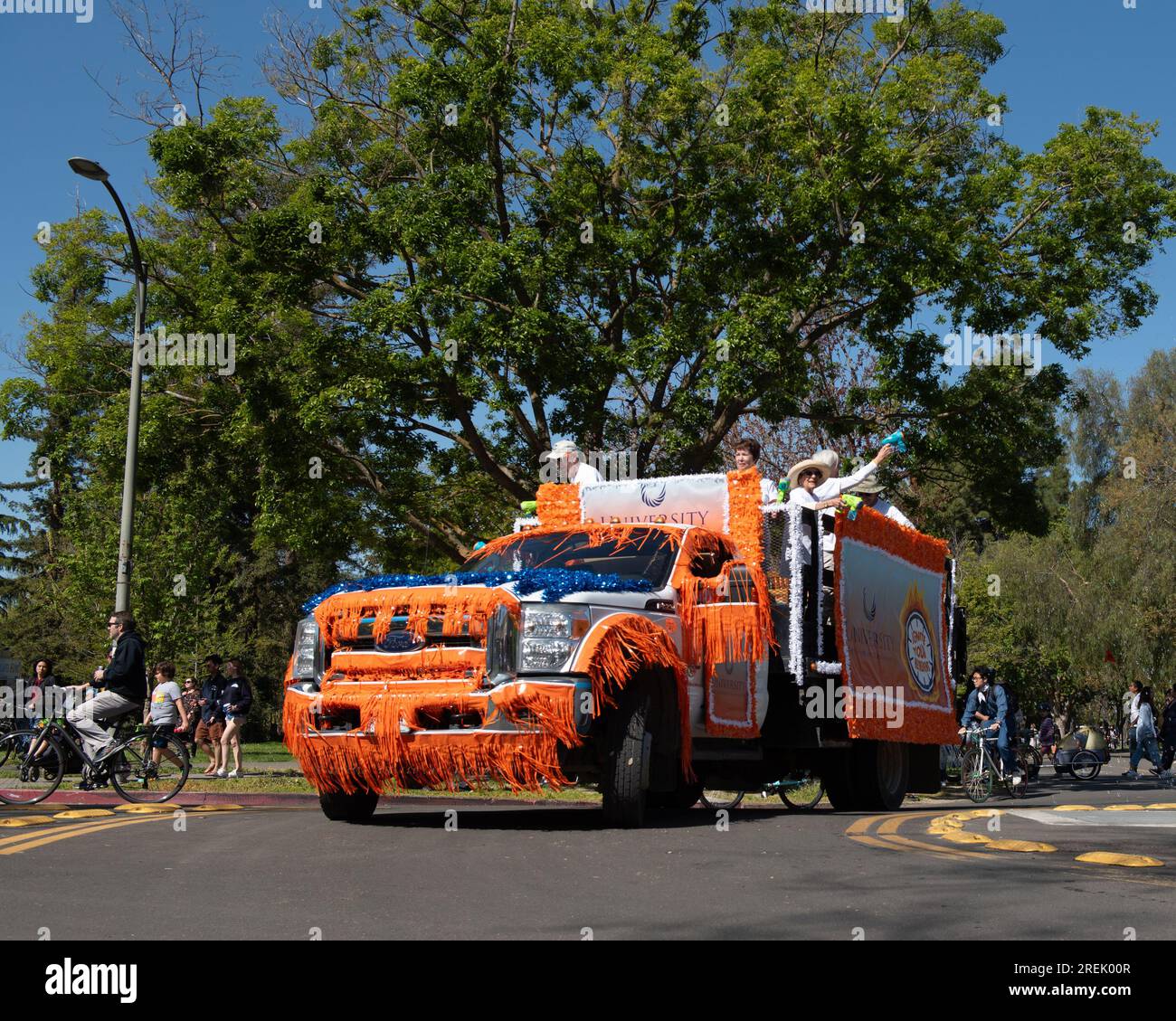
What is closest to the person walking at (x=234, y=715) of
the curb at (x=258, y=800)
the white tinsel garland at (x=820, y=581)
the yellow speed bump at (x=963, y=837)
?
the curb at (x=258, y=800)

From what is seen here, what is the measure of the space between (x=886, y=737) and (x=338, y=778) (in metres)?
5.60

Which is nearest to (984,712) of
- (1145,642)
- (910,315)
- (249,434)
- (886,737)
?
(910,315)

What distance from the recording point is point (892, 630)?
1387 cm

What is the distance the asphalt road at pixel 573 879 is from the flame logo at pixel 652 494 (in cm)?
279

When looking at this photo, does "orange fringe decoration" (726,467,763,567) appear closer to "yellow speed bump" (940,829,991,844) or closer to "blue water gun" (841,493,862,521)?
"blue water gun" (841,493,862,521)

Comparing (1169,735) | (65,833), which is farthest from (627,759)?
(1169,735)

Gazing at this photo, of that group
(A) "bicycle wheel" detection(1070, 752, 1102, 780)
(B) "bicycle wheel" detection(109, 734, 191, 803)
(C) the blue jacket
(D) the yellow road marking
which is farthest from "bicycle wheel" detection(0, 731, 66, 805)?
(A) "bicycle wheel" detection(1070, 752, 1102, 780)

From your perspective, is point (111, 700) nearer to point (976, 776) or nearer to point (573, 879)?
point (573, 879)

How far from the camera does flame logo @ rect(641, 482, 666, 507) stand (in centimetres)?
1271

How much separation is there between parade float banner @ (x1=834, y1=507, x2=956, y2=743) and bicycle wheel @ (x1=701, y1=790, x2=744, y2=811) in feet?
7.84

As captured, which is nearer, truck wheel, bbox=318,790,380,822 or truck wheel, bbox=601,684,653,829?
truck wheel, bbox=601,684,653,829

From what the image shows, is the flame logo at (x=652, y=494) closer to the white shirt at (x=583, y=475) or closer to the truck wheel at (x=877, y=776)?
the white shirt at (x=583, y=475)

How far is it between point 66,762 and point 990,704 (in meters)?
12.8

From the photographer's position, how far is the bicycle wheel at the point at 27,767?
530 inches
